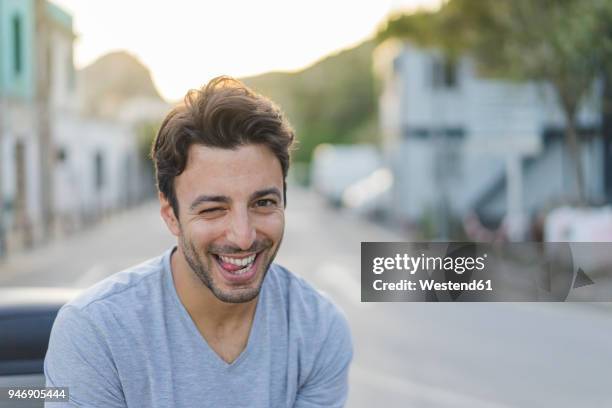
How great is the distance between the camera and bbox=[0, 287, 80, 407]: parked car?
3756 mm

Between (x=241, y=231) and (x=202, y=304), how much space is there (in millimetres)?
231

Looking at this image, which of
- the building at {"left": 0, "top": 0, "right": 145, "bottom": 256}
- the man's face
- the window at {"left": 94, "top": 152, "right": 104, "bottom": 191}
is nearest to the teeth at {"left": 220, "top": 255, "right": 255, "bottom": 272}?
the man's face

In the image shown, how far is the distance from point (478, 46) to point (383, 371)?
1372cm

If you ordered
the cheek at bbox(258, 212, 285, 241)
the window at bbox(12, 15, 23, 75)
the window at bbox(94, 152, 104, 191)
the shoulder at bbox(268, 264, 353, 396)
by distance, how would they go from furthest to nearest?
the window at bbox(94, 152, 104, 191)
the window at bbox(12, 15, 23, 75)
the shoulder at bbox(268, 264, 353, 396)
the cheek at bbox(258, 212, 285, 241)

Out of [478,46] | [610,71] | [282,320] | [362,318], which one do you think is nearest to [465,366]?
[362,318]

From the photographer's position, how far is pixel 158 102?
69.4m

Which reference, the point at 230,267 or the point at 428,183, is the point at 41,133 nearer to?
the point at 428,183

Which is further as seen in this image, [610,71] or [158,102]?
[158,102]

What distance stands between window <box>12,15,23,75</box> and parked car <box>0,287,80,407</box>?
23.7 meters

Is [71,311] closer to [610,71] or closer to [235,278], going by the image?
[235,278]

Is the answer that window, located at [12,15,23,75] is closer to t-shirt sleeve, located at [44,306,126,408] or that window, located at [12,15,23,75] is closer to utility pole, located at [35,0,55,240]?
utility pole, located at [35,0,55,240]

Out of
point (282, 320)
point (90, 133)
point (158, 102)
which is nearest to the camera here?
point (282, 320)

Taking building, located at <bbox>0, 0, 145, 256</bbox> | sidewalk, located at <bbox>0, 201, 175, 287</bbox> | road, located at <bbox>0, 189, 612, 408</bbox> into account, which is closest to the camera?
road, located at <bbox>0, 189, 612, 408</bbox>

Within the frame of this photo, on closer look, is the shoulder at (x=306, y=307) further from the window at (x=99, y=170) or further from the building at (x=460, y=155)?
the window at (x=99, y=170)
